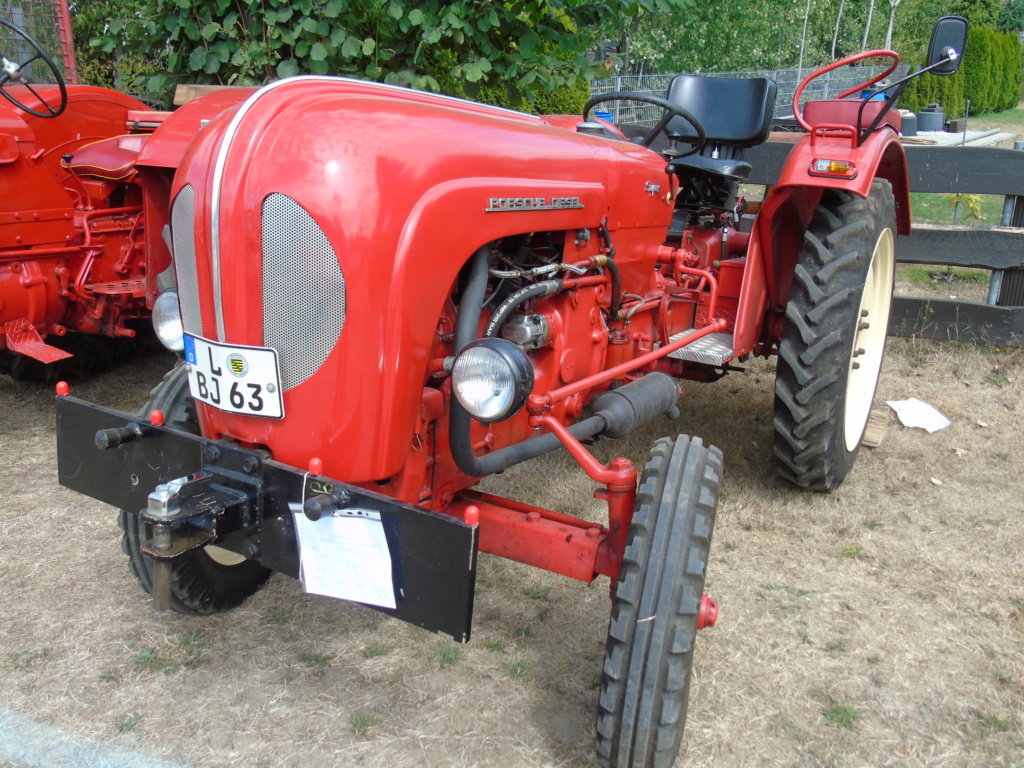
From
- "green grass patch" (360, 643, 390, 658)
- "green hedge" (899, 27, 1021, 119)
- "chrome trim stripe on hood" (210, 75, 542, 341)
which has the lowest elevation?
"green grass patch" (360, 643, 390, 658)

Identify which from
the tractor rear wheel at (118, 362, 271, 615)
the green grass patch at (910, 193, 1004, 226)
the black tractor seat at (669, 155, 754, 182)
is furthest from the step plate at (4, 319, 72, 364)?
Answer: the green grass patch at (910, 193, 1004, 226)

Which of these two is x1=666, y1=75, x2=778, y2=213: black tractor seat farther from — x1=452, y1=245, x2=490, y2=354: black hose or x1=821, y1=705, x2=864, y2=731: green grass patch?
x1=821, y1=705, x2=864, y2=731: green grass patch

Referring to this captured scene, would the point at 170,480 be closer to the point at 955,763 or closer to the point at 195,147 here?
the point at 195,147

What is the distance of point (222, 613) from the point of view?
2471 millimetres

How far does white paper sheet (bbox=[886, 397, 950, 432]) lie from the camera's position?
4051mm

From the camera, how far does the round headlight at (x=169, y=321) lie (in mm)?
2061

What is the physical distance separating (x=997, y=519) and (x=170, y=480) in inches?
114

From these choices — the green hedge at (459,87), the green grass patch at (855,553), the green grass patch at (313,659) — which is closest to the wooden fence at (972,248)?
the green hedge at (459,87)

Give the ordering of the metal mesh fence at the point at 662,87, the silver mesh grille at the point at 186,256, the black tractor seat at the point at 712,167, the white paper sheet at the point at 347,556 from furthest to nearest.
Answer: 1. the metal mesh fence at the point at 662,87
2. the black tractor seat at the point at 712,167
3. the silver mesh grille at the point at 186,256
4. the white paper sheet at the point at 347,556

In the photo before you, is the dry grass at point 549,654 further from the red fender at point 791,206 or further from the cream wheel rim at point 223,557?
the red fender at point 791,206

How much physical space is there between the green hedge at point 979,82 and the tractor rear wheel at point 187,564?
2132cm

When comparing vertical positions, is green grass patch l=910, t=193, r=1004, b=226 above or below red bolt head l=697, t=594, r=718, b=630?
above

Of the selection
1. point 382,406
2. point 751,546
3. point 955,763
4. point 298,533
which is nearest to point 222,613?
point 298,533

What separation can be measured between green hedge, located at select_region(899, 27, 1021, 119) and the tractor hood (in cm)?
2125
